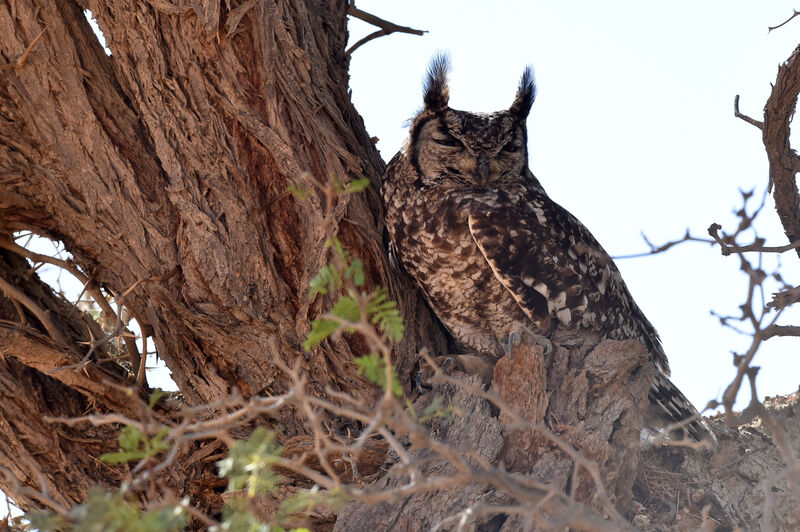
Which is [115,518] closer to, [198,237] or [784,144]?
[198,237]

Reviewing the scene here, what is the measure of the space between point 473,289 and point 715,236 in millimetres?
1115

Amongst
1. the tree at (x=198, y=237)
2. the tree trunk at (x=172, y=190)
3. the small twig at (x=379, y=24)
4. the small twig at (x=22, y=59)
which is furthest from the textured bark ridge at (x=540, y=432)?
the small twig at (x=22, y=59)

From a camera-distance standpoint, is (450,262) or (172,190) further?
(450,262)

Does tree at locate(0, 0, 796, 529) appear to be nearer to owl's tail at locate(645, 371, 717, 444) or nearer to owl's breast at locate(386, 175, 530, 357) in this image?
owl's breast at locate(386, 175, 530, 357)

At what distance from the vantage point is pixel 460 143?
3914 mm

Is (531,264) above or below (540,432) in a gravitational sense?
above

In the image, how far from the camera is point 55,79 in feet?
10.3

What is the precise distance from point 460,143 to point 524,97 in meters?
0.57

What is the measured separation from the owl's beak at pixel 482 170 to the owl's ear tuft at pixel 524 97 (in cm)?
49

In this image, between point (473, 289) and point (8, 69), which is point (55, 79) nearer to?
point (8, 69)

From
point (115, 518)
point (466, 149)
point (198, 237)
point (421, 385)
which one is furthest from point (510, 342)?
point (115, 518)

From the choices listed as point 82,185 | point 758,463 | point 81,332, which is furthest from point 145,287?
point 758,463

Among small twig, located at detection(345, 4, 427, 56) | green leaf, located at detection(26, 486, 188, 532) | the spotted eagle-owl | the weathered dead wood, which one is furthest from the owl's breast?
green leaf, located at detection(26, 486, 188, 532)

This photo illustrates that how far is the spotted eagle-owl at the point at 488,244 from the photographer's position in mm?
3598
